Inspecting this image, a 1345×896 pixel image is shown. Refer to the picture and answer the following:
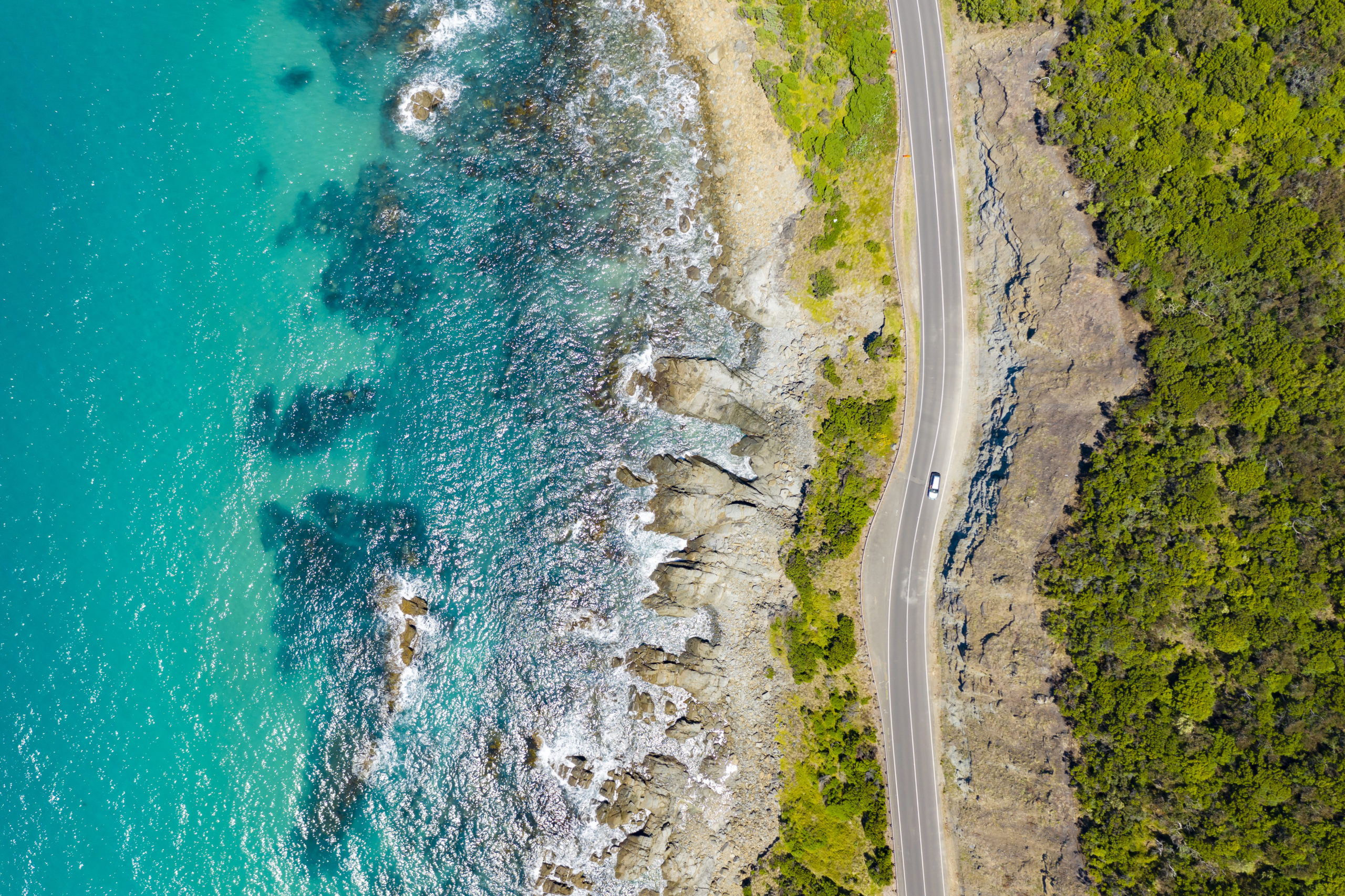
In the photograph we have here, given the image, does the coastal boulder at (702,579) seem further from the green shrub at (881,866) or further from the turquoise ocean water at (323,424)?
the green shrub at (881,866)

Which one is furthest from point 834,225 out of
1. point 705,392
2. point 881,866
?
point 881,866

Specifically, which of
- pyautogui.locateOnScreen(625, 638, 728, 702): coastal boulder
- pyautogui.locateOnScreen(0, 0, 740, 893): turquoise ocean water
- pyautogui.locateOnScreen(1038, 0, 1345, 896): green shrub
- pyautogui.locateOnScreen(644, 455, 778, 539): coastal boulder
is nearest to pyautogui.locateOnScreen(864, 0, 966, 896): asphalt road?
pyautogui.locateOnScreen(1038, 0, 1345, 896): green shrub

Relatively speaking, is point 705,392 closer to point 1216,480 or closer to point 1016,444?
point 1016,444

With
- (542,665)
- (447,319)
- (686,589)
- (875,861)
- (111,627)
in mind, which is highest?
(447,319)

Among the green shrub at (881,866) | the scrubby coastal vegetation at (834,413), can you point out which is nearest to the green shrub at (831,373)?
the scrubby coastal vegetation at (834,413)

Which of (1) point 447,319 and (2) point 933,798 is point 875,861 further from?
(1) point 447,319

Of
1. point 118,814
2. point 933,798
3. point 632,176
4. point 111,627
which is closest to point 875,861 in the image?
point 933,798
